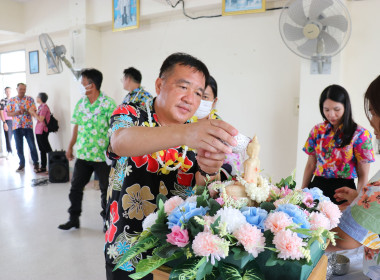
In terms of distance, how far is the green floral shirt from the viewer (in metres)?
3.06

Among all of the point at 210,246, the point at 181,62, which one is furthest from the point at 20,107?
the point at 210,246

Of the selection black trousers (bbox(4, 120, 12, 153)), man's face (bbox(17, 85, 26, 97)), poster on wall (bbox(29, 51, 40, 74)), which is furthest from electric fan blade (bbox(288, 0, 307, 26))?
black trousers (bbox(4, 120, 12, 153))

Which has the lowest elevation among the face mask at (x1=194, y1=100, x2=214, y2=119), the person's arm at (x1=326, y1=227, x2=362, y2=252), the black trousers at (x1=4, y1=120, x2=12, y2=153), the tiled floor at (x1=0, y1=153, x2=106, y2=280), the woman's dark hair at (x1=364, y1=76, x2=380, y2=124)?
the tiled floor at (x1=0, y1=153, x2=106, y2=280)

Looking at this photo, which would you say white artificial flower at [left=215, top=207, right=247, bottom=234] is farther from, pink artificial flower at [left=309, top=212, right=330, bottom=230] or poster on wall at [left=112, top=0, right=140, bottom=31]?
poster on wall at [left=112, top=0, right=140, bottom=31]

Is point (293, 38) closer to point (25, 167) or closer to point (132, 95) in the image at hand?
point (132, 95)

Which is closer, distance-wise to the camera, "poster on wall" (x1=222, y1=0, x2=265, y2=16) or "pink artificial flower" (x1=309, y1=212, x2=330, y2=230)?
"pink artificial flower" (x1=309, y1=212, x2=330, y2=230)

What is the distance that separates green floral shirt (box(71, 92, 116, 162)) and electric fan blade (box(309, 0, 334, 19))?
2058 mm

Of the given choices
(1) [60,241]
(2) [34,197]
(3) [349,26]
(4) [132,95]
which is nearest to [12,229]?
(1) [60,241]

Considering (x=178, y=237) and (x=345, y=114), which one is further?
(x=345, y=114)

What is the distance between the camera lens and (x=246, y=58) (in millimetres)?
3715

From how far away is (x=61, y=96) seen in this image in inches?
235

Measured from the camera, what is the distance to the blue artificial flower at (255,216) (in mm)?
623

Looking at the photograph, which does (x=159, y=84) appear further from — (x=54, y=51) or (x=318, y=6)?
(x=54, y=51)

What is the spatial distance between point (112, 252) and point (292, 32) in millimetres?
2368
